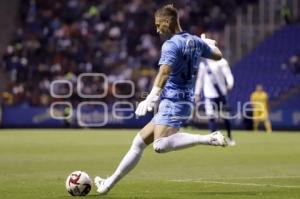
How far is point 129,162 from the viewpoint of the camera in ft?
35.2

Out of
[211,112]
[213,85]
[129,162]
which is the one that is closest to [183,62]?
[129,162]

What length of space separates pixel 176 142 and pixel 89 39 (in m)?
28.9

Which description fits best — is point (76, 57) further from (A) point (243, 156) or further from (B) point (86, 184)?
(B) point (86, 184)

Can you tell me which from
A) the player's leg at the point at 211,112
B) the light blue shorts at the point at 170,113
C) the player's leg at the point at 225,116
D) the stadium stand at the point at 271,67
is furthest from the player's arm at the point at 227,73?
the stadium stand at the point at 271,67

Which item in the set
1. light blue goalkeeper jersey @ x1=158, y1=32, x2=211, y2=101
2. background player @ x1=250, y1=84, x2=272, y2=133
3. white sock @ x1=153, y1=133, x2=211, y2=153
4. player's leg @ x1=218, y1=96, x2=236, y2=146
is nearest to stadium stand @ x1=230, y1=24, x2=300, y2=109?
background player @ x1=250, y1=84, x2=272, y2=133

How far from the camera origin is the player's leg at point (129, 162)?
10.7 meters

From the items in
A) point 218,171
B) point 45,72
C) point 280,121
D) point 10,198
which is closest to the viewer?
point 10,198

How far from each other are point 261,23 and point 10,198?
2920 centimetres

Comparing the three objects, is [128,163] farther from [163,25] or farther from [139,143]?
[163,25]

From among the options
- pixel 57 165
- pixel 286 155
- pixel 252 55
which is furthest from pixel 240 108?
pixel 57 165

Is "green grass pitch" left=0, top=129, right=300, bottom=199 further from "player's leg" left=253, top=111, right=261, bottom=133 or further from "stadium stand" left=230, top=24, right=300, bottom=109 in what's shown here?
"stadium stand" left=230, top=24, right=300, bottom=109

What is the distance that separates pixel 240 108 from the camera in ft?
114

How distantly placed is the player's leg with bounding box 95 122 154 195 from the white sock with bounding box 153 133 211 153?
242mm

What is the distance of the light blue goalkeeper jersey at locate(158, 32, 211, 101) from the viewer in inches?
418
